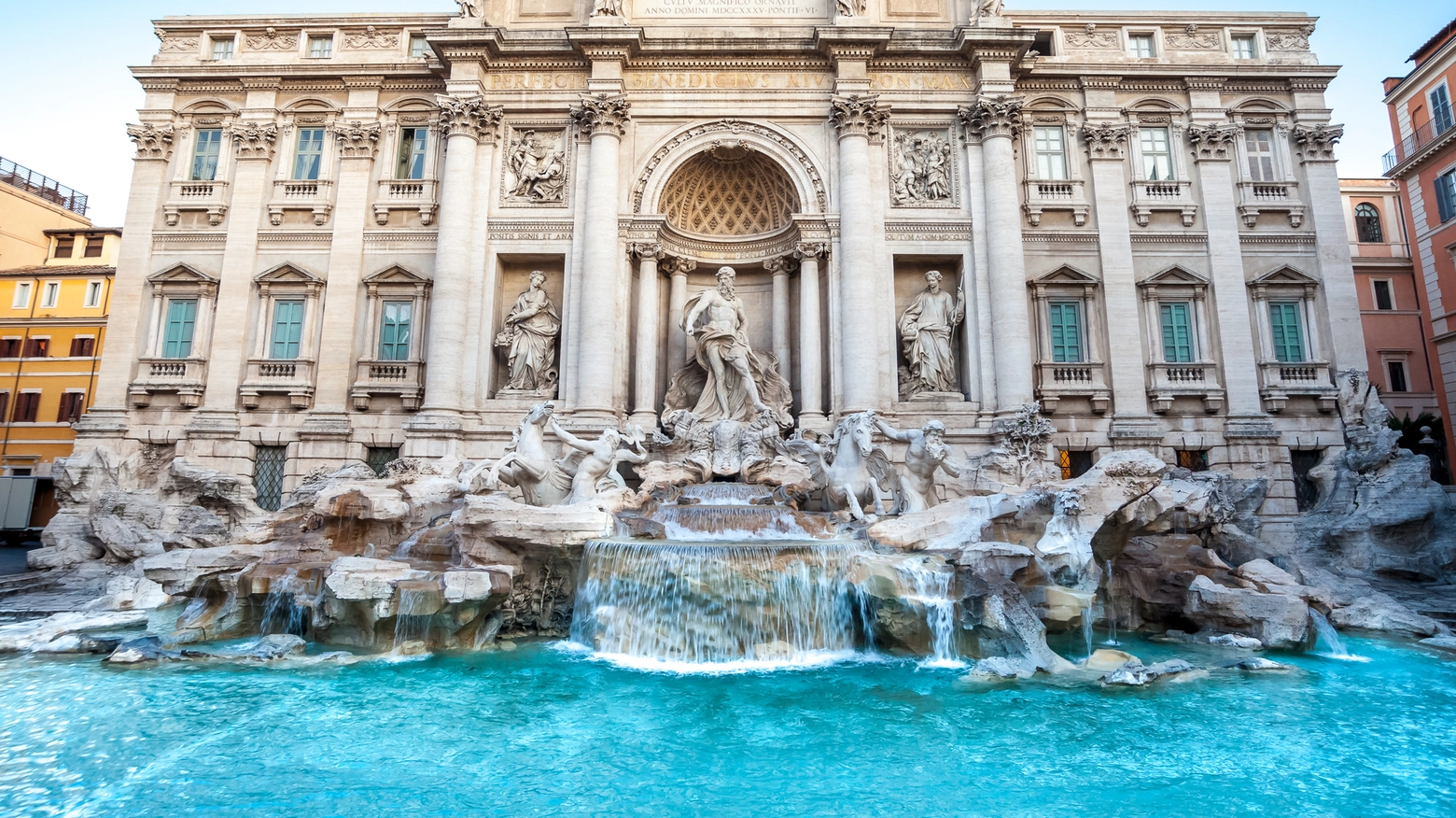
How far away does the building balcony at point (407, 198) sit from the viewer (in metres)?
18.5

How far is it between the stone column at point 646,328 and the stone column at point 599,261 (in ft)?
2.19

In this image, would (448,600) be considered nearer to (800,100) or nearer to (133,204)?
(800,100)

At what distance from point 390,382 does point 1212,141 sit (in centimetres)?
2188

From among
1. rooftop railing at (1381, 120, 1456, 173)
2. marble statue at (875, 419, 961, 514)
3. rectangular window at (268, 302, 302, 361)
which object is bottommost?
marble statue at (875, 419, 961, 514)

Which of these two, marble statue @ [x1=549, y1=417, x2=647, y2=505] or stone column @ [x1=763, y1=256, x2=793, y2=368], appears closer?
marble statue @ [x1=549, y1=417, x2=647, y2=505]

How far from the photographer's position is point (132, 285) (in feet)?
60.6

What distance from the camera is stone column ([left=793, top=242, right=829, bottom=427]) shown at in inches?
671

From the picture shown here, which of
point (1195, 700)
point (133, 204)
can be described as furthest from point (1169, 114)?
point (133, 204)

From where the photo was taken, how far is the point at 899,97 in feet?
59.6

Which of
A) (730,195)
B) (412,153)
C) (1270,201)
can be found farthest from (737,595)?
(1270,201)

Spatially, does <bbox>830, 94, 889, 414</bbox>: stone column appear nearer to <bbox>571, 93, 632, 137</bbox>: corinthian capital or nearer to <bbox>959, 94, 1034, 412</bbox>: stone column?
<bbox>959, 94, 1034, 412</bbox>: stone column

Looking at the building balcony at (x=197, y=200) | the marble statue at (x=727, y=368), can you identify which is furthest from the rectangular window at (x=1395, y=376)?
the building balcony at (x=197, y=200)

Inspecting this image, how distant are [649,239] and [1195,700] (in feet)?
46.6

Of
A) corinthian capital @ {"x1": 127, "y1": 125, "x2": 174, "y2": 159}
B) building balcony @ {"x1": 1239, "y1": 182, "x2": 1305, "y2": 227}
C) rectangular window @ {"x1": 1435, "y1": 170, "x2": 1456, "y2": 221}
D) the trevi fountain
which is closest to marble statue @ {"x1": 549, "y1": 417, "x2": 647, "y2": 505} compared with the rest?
the trevi fountain
